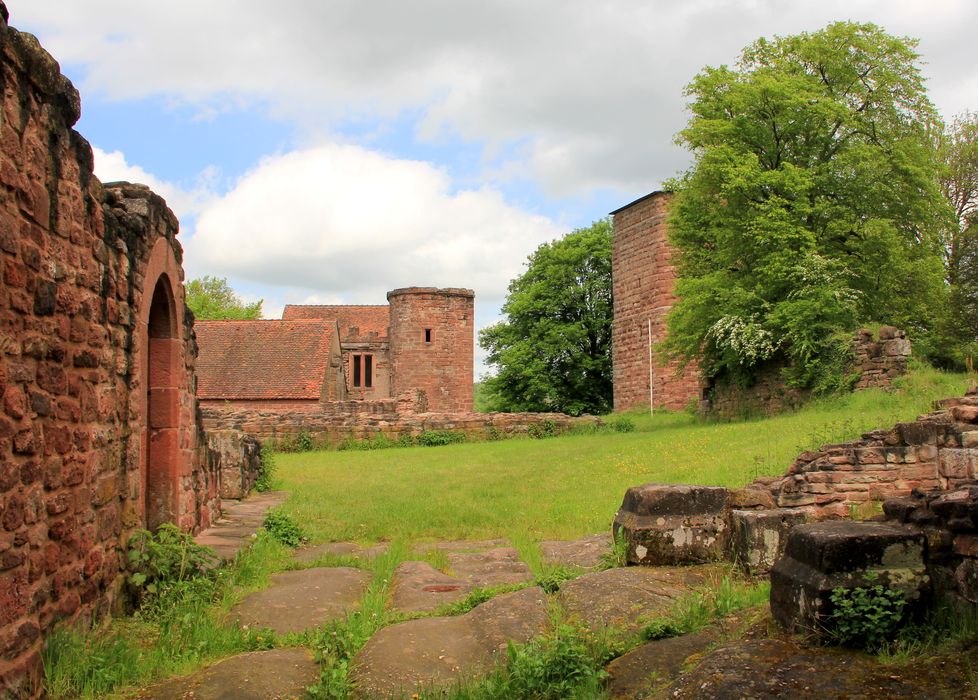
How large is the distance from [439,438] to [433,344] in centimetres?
1650

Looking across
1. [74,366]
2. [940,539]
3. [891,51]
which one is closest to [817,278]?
[891,51]

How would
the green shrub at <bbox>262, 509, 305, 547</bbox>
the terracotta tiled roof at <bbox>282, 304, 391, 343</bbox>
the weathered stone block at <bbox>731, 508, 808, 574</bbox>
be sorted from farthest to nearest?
the terracotta tiled roof at <bbox>282, 304, 391, 343</bbox>, the green shrub at <bbox>262, 509, 305, 547</bbox>, the weathered stone block at <bbox>731, 508, 808, 574</bbox>

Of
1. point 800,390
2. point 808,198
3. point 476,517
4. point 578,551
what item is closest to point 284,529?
point 476,517

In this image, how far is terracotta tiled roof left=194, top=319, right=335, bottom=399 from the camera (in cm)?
3219

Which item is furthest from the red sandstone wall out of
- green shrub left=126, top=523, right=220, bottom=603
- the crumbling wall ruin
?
green shrub left=126, top=523, right=220, bottom=603

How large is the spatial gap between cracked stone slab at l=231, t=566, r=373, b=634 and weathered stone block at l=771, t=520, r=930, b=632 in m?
3.04

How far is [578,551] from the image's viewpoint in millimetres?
7652

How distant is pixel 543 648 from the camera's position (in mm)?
4363

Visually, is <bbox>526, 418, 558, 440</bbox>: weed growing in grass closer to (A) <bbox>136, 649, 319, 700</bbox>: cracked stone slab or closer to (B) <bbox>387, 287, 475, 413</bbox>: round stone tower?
(B) <bbox>387, 287, 475, 413</bbox>: round stone tower

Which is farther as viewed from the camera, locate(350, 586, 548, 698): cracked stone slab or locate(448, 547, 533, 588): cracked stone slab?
locate(448, 547, 533, 588): cracked stone slab

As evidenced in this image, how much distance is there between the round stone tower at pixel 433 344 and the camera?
40.1 meters

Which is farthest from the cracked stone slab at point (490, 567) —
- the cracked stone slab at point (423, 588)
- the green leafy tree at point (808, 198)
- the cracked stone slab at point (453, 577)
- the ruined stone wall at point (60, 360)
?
the green leafy tree at point (808, 198)

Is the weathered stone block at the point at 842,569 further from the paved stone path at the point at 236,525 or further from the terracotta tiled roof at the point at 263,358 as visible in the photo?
the terracotta tiled roof at the point at 263,358

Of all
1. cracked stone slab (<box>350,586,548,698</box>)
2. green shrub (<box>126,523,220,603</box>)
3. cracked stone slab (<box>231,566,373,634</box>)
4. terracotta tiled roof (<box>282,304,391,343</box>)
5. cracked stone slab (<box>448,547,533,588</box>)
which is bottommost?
cracked stone slab (<box>448,547,533,588</box>)
